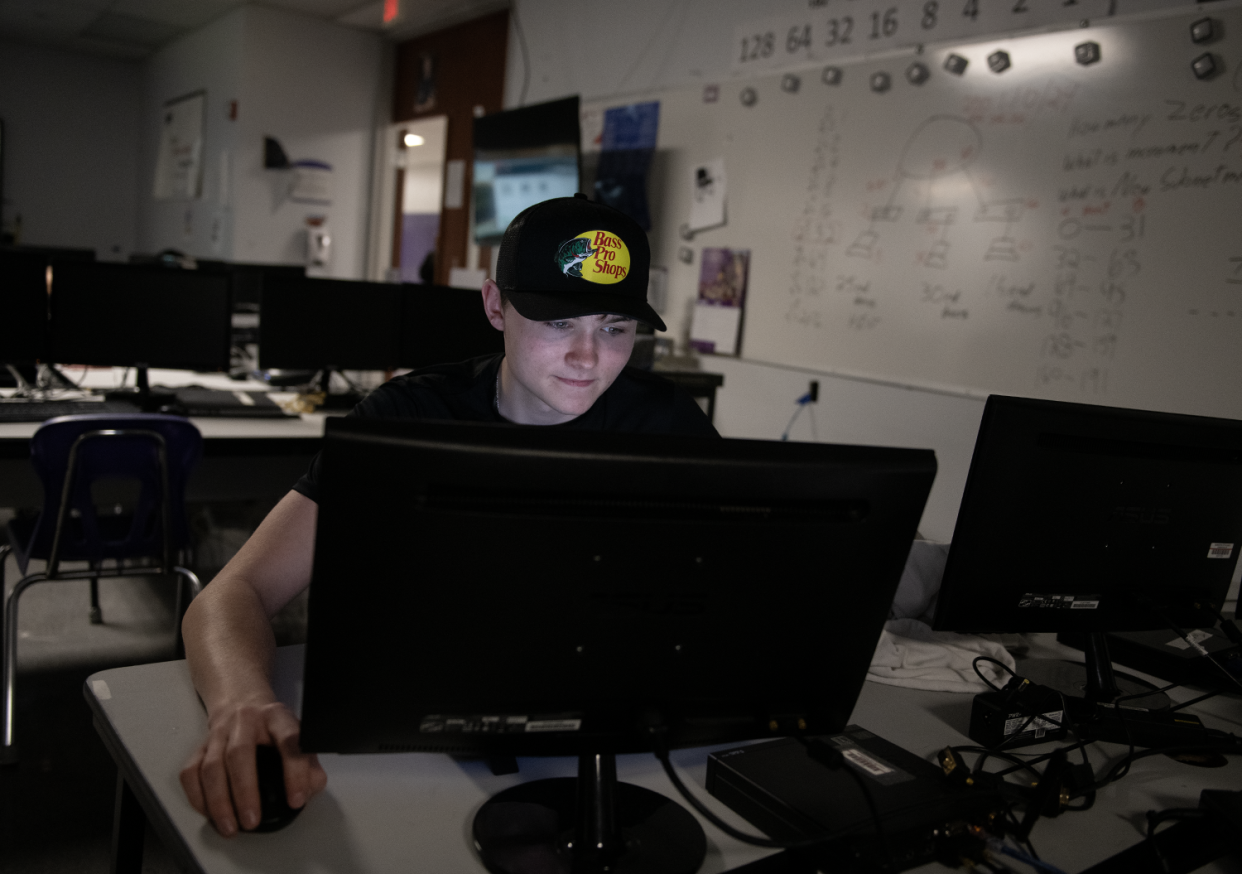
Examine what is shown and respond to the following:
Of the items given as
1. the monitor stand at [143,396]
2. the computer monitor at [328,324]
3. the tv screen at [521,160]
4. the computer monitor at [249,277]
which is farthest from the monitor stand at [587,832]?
the computer monitor at [249,277]

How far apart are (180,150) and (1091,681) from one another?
7.81 meters

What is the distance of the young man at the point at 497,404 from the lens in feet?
2.78

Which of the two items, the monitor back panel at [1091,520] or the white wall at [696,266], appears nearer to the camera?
the monitor back panel at [1091,520]

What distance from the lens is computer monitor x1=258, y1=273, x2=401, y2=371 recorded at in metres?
3.27

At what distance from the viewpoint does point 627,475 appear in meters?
0.69

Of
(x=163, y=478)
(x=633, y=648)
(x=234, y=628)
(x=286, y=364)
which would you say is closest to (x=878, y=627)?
(x=633, y=648)

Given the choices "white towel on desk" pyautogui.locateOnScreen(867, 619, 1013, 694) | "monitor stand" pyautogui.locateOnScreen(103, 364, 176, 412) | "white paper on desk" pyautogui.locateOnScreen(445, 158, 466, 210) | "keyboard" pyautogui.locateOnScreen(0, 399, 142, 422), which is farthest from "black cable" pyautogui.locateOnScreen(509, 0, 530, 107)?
"white towel on desk" pyautogui.locateOnScreen(867, 619, 1013, 694)

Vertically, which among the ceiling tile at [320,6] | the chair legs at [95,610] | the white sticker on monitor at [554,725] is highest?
the ceiling tile at [320,6]

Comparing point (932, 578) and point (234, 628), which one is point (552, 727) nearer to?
point (234, 628)

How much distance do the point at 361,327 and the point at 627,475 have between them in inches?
114

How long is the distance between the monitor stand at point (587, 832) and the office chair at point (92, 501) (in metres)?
1.83

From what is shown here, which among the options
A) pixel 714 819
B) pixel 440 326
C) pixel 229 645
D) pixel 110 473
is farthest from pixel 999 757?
pixel 440 326

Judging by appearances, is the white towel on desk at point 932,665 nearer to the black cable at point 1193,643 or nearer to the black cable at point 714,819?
the black cable at point 1193,643

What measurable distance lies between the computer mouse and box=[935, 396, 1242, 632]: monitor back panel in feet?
2.57
